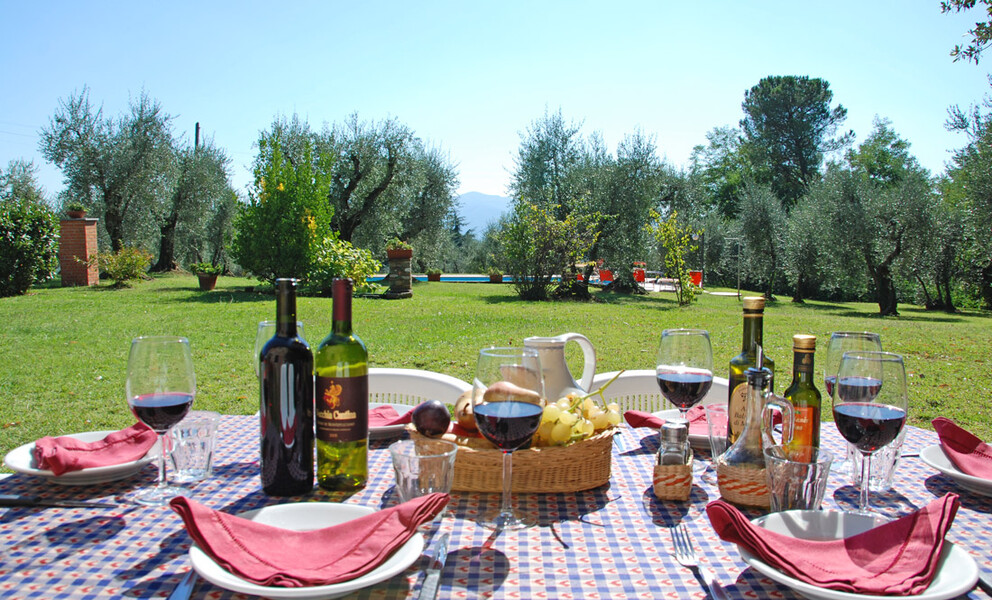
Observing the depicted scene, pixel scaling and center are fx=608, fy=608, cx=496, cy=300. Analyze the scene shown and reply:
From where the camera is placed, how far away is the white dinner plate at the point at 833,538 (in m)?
0.86

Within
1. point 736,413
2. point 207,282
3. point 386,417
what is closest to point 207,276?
point 207,282

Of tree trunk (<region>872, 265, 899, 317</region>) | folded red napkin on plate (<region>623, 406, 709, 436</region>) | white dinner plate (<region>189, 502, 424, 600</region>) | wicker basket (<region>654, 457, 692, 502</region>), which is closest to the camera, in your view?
white dinner plate (<region>189, 502, 424, 600</region>)

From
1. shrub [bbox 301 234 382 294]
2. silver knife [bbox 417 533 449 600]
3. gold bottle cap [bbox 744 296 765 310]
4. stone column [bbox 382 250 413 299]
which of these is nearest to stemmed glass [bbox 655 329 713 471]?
gold bottle cap [bbox 744 296 765 310]

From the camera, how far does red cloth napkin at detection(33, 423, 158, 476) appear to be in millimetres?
1355

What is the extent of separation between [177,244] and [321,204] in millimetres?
11947

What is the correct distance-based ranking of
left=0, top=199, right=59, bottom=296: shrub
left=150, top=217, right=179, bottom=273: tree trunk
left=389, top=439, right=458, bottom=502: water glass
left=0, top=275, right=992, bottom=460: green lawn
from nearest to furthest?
left=389, top=439, right=458, bottom=502: water glass, left=0, top=275, right=992, bottom=460: green lawn, left=0, top=199, right=59, bottom=296: shrub, left=150, top=217, right=179, bottom=273: tree trunk

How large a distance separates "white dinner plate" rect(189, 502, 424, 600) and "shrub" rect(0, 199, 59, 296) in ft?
49.8

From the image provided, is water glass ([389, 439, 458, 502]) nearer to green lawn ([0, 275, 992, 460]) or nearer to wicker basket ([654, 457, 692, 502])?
wicker basket ([654, 457, 692, 502])

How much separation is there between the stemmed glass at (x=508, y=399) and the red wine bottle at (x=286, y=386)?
0.36 meters

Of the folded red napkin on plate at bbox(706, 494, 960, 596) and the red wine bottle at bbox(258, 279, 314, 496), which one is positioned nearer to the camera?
the folded red napkin on plate at bbox(706, 494, 960, 596)

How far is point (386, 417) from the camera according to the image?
1889 mm

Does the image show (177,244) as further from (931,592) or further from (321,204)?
(931,592)

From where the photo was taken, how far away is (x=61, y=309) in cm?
1081

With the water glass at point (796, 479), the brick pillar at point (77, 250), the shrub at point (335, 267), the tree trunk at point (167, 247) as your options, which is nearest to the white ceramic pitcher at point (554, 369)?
the water glass at point (796, 479)
